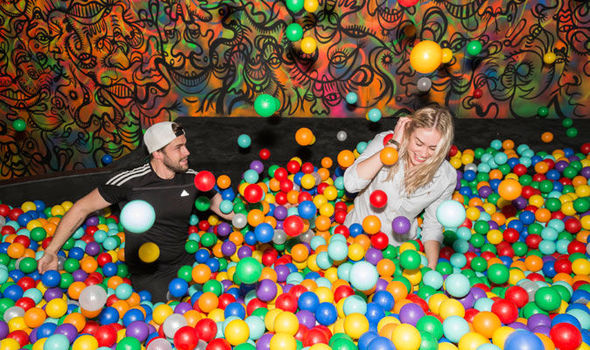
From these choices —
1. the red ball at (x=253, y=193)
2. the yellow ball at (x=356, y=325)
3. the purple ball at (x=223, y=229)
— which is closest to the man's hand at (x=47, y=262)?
the purple ball at (x=223, y=229)

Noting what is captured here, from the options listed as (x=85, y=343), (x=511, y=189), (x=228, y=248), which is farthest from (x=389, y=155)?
(x=85, y=343)

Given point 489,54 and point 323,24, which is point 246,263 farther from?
point 489,54

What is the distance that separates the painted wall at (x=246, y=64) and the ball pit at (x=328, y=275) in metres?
0.62

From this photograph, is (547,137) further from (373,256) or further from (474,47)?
(373,256)

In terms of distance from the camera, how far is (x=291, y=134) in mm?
2973

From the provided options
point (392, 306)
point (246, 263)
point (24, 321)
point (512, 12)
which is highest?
point (512, 12)

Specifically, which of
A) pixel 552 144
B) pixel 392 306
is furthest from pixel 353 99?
pixel 392 306

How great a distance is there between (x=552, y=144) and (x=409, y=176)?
1.89 metres

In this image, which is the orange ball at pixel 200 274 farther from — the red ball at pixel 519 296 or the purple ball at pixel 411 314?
the red ball at pixel 519 296

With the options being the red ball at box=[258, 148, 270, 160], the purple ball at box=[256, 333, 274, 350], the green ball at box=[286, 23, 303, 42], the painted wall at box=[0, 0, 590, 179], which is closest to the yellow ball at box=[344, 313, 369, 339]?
the purple ball at box=[256, 333, 274, 350]

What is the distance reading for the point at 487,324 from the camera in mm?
1284

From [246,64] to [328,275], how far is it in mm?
1931

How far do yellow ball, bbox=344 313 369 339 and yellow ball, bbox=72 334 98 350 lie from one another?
2.81 ft

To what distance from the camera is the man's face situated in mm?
1810
